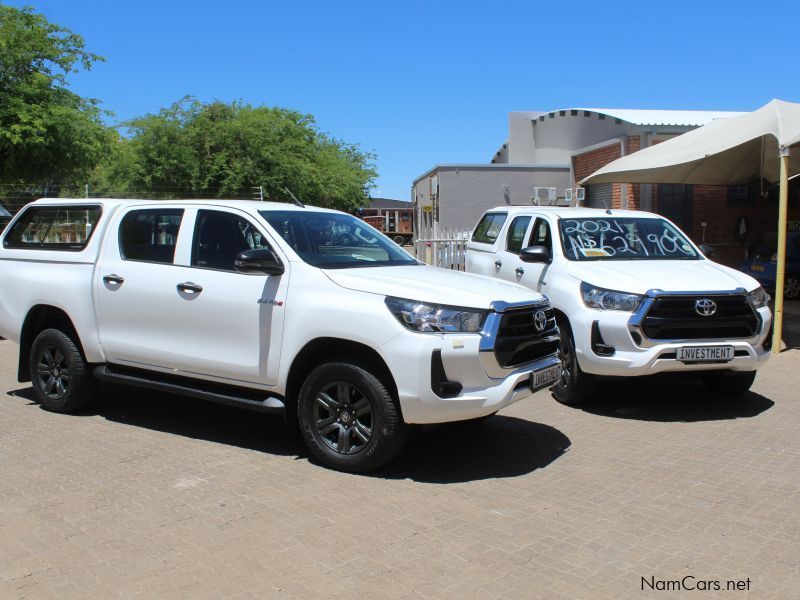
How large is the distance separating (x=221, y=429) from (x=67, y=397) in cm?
150

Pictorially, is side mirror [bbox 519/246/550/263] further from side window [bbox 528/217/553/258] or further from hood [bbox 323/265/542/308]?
hood [bbox 323/265/542/308]

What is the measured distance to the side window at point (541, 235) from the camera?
7926 millimetres

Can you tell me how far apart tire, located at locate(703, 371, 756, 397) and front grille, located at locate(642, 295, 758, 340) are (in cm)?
53

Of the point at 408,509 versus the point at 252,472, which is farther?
the point at 252,472

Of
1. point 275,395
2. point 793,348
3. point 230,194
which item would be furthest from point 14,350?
point 230,194

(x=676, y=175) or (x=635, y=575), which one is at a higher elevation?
(x=676, y=175)

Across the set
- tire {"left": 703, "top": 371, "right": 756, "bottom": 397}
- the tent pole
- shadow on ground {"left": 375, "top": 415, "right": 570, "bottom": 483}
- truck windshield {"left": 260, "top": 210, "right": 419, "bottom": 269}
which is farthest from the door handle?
the tent pole

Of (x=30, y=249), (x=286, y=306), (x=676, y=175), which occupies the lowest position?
(x=286, y=306)

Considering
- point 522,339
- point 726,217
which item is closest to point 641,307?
point 522,339

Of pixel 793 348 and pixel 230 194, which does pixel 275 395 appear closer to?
pixel 793 348

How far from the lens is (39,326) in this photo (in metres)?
6.96

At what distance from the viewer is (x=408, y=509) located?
4.51 meters

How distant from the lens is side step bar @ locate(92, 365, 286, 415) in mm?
5312

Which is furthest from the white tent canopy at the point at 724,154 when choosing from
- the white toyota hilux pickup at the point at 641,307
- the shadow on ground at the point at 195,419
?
the shadow on ground at the point at 195,419
